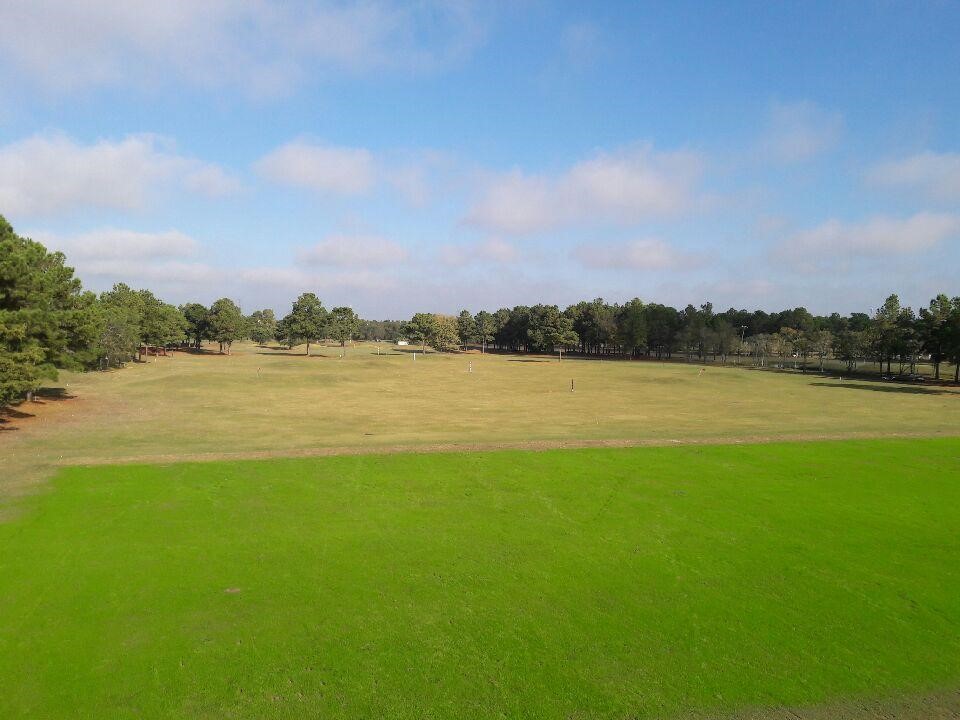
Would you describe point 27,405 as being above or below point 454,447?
above

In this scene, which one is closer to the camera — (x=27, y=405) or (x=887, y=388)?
(x=27, y=405)

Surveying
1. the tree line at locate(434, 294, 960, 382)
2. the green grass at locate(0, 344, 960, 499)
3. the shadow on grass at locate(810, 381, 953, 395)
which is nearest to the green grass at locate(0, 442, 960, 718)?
the green grass at locate(0, 344, 960, 499)

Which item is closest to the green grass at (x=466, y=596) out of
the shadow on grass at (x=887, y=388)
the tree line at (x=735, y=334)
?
the shadow on grass at (x=887, y=388)

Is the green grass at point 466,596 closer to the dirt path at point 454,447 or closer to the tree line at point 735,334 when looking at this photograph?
the dirt path at point 454,447

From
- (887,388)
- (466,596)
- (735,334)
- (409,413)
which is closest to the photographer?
(466,596)

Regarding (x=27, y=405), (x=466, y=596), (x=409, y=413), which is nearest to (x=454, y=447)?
(x=466, y=596)

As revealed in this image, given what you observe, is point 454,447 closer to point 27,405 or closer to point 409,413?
point 409,413
